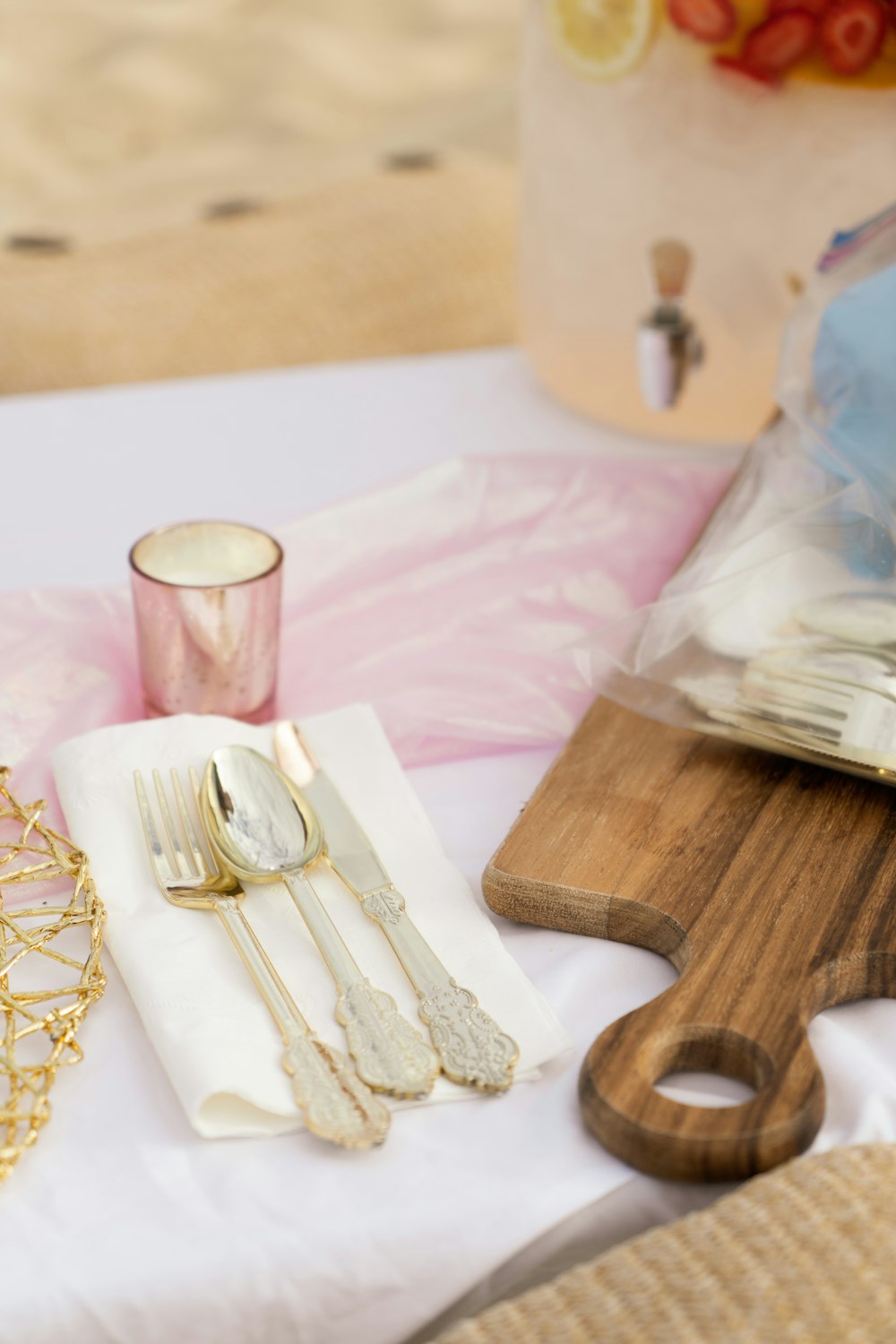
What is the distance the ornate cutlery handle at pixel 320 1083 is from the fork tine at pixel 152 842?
5cm

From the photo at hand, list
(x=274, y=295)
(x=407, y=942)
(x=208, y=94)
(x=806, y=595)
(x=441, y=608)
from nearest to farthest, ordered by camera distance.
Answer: (x=407, y=942) → (x=806, y=595) → (x=441, y=608) → (x=274, y=295) → (x=208, y=94)

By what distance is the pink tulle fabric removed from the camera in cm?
59

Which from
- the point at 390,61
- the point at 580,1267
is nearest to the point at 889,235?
the point at 580,1267

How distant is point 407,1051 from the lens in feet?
1.32

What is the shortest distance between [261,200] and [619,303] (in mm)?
942

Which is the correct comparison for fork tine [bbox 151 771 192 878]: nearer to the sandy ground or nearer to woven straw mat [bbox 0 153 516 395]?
woven straw mat [bbox 0 153 516 395]

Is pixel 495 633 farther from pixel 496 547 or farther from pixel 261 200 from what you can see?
pixel 261 200

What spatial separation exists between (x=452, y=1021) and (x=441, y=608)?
0.29m

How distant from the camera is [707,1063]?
42 centimetres

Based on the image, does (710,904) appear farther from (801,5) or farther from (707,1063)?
(801,5)

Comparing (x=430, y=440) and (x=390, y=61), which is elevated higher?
(x=390, y=61)

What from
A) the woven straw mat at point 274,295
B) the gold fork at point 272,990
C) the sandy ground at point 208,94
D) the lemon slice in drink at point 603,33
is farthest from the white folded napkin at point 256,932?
the sandy ground at point 208,94

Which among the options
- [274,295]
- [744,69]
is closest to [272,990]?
[744,69]

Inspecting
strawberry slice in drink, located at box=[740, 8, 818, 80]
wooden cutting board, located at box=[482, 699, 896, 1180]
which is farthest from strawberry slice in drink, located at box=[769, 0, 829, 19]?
wooden cutting board, located at box=[482, 699, 896, 1180]
